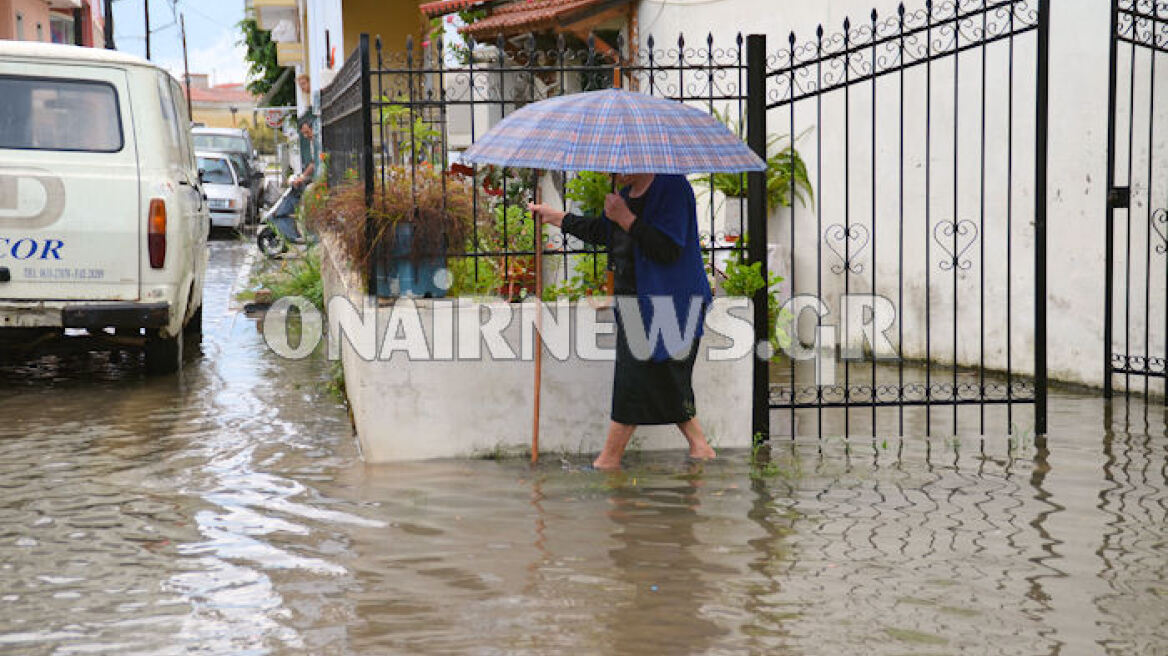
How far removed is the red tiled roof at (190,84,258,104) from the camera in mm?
97938

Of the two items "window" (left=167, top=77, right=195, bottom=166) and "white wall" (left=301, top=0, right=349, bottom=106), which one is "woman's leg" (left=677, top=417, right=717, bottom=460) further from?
"white wall" (left=301, top=0, right=349, bottom=106)

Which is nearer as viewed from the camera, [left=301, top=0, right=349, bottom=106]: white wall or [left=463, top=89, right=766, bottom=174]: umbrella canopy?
[left=463, top=89, right=766, bottom=174]: umbrella canopy

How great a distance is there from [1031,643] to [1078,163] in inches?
215

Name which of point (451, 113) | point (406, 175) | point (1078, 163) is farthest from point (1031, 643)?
point (451, 113)

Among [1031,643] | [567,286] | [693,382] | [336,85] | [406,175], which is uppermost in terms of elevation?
[336,85]

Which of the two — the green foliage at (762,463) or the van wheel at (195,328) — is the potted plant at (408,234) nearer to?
the green foliage at (762,463)

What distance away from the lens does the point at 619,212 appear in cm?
683

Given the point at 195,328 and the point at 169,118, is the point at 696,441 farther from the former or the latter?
the point at 195,328

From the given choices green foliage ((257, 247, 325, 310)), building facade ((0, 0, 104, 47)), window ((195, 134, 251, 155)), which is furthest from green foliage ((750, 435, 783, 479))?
building facade ((0, 0, 104, 47))

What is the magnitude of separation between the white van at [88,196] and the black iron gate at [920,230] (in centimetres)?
405

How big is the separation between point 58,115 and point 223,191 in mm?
16344

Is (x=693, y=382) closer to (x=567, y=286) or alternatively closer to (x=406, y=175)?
(x=567, y=286)

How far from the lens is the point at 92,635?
4.77m

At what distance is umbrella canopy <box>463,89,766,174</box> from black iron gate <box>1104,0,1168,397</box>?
3155 millimetres
